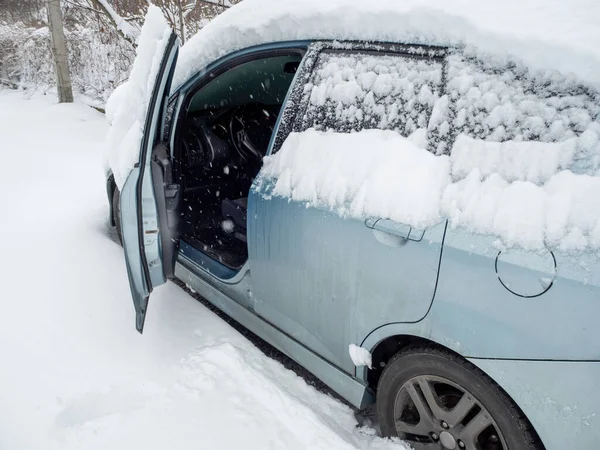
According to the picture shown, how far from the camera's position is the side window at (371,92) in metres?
1.49

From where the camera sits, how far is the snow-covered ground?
1616 mm

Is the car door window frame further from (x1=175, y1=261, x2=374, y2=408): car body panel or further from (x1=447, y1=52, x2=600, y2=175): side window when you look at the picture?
(x1=175, y1=261, x2=374, y2=408): car body panel

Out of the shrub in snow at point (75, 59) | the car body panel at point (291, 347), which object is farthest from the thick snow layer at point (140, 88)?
Answer: the shrub in snow at point (75, 59)

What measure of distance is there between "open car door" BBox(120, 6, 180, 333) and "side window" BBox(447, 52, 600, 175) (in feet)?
4.38

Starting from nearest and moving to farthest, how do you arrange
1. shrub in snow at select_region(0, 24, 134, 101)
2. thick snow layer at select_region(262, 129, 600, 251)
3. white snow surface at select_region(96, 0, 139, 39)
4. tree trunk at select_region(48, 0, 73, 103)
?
thick snow layer at select_region(262, 129, 600, 251) < white snow surface at select_region(96, 0, 139, 39) < tree trunk at select_region(48, 0, 73, 103) < shrub in snow at select_region(0, 24, 134, 101)

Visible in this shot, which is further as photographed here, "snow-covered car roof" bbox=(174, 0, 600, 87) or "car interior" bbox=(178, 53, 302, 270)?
"car interior" bbox=(178, 53, 302, 270)

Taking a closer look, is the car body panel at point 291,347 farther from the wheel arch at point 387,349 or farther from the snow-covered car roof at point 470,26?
the snow-covered car roof at point 470,26

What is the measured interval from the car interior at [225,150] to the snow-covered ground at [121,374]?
0.68 metres

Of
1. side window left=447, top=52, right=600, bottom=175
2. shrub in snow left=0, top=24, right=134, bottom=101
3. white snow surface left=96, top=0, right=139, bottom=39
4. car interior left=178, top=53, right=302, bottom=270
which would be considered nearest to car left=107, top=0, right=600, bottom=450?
side window left=447, top=52, right=600, bottom=175

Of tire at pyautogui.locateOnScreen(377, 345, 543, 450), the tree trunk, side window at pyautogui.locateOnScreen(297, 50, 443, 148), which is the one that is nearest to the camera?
tire at pyautogui.locateOnScreen(377, 345, 543, 450)

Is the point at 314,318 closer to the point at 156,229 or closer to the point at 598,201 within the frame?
the point at 156,229

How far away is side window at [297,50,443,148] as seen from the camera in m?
1.49

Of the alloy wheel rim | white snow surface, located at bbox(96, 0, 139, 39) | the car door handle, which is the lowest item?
the alloy wheel rim

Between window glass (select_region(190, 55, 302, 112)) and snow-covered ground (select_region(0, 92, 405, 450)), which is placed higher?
window glass (select_region(190, 55, 302, 112))
